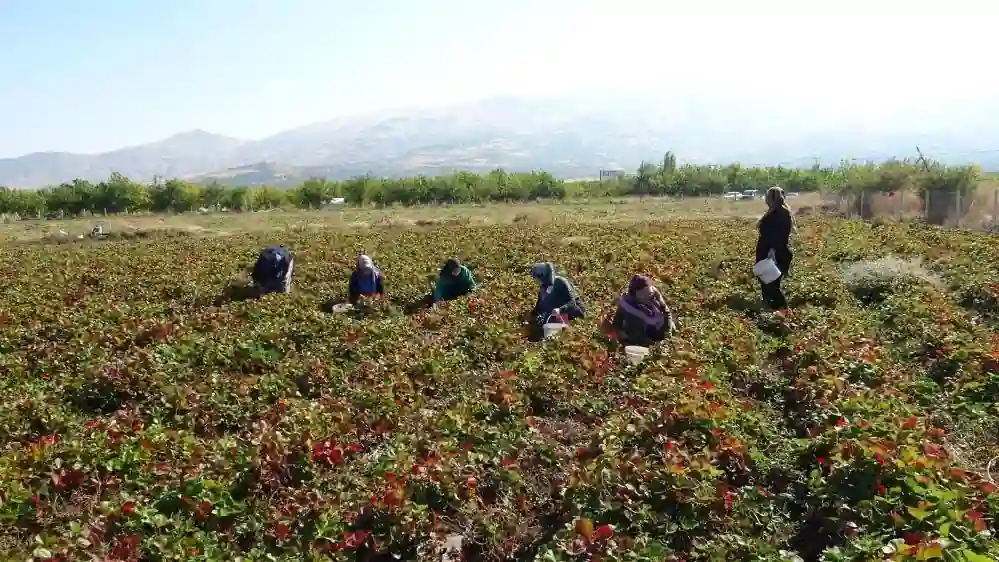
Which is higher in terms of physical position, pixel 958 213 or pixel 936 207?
pixel 936 207

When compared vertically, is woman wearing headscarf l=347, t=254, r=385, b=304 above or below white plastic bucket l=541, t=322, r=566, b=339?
above

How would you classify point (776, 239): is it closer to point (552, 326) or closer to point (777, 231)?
point (777, 231)

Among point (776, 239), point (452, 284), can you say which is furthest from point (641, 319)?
point (452, 284)

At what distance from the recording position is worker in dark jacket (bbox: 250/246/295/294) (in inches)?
514

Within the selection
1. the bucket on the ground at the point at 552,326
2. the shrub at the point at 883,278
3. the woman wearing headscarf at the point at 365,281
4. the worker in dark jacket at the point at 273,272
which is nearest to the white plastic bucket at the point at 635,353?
the bucket on the ground at the point at 552,326

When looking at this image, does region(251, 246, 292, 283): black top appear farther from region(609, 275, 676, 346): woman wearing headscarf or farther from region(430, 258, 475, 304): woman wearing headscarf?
region(609, 275, 676, 346): woman wearing headscarf

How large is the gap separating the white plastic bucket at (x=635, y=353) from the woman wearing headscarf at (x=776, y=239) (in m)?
3.07

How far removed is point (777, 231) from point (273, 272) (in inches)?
317

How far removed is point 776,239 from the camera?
10633 mm

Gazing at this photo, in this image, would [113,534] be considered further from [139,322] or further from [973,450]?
[139,322]

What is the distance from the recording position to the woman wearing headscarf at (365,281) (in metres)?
11.8

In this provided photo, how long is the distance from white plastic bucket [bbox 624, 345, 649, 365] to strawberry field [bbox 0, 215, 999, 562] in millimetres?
112

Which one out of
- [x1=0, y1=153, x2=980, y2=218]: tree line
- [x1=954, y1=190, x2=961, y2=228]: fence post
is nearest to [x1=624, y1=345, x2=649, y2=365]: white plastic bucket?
[x1=954, y1=190, x2=961, y2=228]: fence post

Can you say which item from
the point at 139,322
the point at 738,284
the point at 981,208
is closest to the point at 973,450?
the point at 738,284
